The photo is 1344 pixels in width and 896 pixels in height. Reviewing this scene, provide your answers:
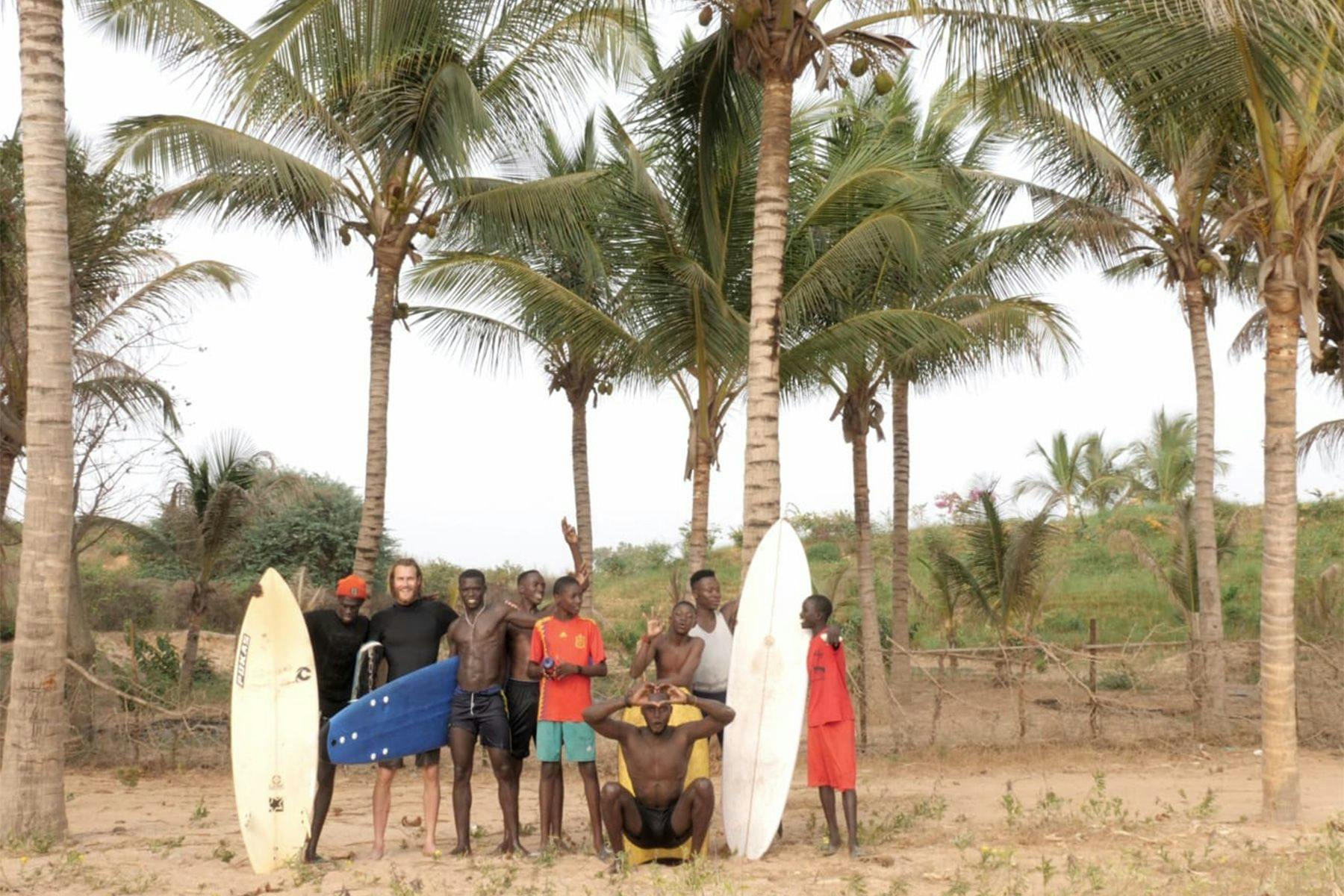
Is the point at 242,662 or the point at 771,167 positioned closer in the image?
the point at 242,662

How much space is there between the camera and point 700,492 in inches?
527

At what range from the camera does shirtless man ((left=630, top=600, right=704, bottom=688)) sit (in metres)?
6.88

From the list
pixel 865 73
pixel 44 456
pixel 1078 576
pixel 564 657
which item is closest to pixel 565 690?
pixel 564 657

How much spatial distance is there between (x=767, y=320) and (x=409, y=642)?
3.53 metres

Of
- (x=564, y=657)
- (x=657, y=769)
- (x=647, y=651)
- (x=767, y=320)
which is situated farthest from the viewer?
(x=767, y=320)

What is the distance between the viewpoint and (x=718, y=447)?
13383 millimetres

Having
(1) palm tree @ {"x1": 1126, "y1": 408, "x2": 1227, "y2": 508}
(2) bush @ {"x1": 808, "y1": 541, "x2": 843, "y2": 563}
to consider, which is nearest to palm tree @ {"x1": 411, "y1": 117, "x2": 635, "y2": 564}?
(2) bush @ {"x1": 808, "y1": 541, "x2": 843, "y2": 563}

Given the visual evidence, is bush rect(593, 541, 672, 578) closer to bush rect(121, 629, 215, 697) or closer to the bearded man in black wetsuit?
bush rect(121, 629, 215, 697)

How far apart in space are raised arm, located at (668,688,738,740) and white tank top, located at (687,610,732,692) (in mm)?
960

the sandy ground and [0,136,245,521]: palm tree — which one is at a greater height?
[0,136,245,521]: palm tree

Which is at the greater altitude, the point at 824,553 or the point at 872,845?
the point at 824,553

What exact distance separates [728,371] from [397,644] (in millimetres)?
6302

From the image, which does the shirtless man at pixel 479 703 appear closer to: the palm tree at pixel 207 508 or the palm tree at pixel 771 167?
the palm tree at pixel 771 167

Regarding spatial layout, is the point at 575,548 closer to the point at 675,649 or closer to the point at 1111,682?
the point at 675,649
